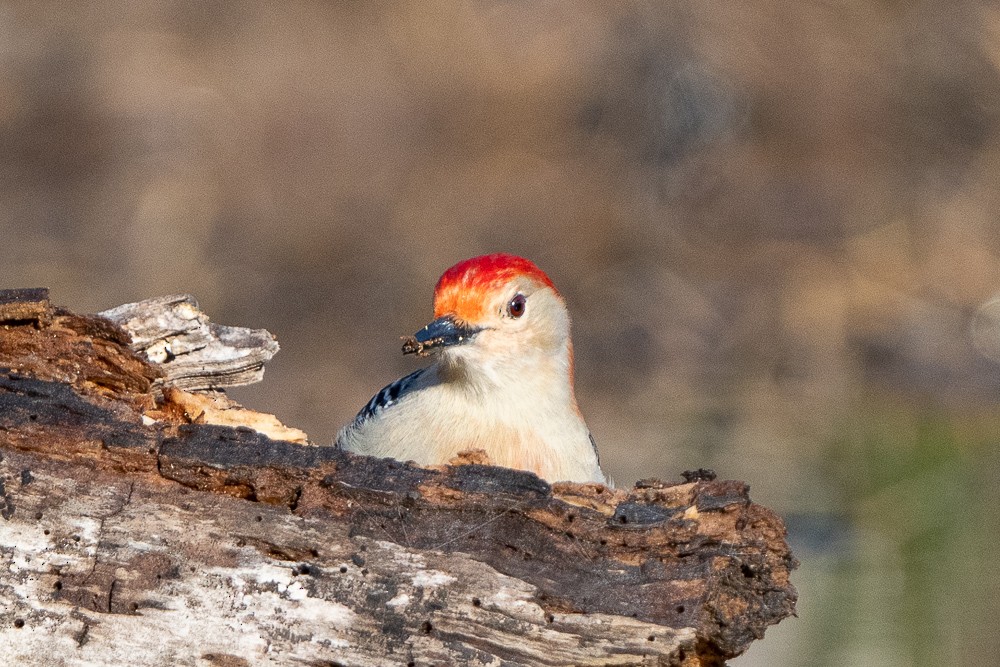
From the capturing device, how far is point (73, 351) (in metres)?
3.42

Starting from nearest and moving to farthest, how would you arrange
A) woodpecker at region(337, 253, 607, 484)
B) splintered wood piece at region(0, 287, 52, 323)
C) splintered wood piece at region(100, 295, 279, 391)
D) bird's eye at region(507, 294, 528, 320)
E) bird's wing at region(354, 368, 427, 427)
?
splintered wood piece at region(0, 287, 52, 323)
splintered wood piece at region(100, 295, 279, 391)
woodpecker at region(337, 253, 607, 484)
bird's eye at region(507, 294, 528, 320)
bird's wing at region(354, 368, 427, 427)

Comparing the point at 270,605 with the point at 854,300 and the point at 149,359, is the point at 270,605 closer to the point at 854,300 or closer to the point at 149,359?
the point at 149,359

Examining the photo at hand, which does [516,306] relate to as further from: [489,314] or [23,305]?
[23,305]

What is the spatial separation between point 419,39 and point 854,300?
11.9ft

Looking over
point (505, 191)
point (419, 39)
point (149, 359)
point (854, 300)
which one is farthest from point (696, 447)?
point (149, 359)

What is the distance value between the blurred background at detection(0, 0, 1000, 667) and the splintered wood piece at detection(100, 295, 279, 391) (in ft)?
Result: 11.6

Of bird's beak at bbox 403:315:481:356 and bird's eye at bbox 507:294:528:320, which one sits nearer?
bird's beak at bbox 403:315:481:356

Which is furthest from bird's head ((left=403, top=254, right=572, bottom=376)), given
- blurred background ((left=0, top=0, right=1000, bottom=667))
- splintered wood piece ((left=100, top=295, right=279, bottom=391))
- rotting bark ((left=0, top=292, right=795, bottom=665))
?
blurred background ((left=0, top=0, right=1000, bottom=667))

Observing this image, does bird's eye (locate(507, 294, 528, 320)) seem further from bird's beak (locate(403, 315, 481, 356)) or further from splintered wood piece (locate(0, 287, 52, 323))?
splintered wood piece (locate(0, 287, 52, 323))

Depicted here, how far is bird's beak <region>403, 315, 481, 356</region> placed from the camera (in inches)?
152

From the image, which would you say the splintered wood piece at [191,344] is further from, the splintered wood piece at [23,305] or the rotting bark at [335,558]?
the rotting bark at [335,558]

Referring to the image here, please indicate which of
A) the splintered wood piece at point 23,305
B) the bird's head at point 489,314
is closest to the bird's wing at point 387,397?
the bird's head at point 489,314

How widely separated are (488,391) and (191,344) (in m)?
0.98

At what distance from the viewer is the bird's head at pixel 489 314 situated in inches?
159
